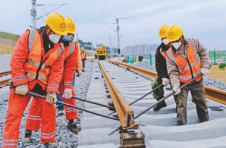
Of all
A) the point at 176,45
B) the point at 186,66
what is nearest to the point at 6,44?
the point at 176,45

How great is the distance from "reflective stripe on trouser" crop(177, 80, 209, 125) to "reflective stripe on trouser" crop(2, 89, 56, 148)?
1950mm

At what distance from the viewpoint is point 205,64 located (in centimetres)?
337

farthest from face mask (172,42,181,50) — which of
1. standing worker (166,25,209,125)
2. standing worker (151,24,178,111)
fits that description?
standing worker (151,24,178,111)

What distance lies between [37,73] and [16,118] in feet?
2.08

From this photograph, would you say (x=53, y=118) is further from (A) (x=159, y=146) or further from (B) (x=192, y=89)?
(B) (x=192, y=89)

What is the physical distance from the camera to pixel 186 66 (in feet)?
11.1

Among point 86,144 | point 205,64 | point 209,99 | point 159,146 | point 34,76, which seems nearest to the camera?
point 159,146

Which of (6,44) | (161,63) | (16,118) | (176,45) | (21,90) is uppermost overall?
(6,44)

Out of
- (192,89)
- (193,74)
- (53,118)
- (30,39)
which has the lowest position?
(53,118)

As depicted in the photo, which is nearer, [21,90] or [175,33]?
[21,90]

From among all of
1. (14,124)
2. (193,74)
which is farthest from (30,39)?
(193,74)

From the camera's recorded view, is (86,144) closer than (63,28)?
Yes

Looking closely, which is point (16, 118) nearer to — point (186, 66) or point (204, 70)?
point (186, 66)

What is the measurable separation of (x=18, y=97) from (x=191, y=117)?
280 centimetres
